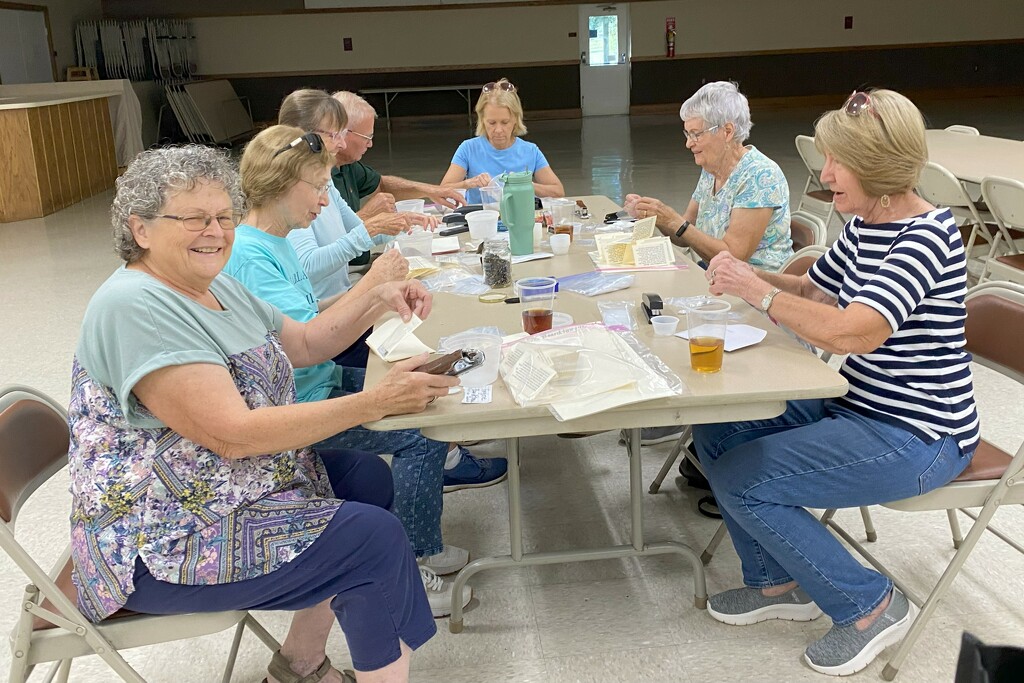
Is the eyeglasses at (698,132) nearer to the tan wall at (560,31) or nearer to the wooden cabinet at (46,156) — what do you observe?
the wooden cabinet at (46,156)

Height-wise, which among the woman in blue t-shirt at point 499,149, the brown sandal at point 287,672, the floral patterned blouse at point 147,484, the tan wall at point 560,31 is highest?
the tan wall at point 560,31

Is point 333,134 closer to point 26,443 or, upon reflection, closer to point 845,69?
point 26,443

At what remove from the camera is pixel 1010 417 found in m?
3.36

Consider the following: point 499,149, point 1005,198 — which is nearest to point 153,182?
point 499,149

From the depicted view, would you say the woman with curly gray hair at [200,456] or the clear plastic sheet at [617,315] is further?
the clear plastic sheet at [617,315]

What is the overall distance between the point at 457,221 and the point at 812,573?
2.09 m

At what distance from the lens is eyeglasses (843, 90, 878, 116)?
1952 mm

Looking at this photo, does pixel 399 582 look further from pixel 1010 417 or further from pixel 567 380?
pixel 1010 417

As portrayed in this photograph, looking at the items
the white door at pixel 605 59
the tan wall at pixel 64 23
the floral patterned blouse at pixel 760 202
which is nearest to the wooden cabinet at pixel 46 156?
the tan wall at pixel 64 23

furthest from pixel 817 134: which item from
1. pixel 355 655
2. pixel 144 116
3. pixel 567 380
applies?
pixel 144 116

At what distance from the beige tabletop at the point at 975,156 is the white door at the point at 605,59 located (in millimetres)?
11273

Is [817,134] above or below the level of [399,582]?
above

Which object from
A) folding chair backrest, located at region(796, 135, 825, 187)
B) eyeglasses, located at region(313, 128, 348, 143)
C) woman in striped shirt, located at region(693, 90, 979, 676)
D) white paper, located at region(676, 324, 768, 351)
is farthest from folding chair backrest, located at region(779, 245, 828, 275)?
folding chair backrest, located at region(796, 135, 825, 187)

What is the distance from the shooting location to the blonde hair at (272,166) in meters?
2.33
